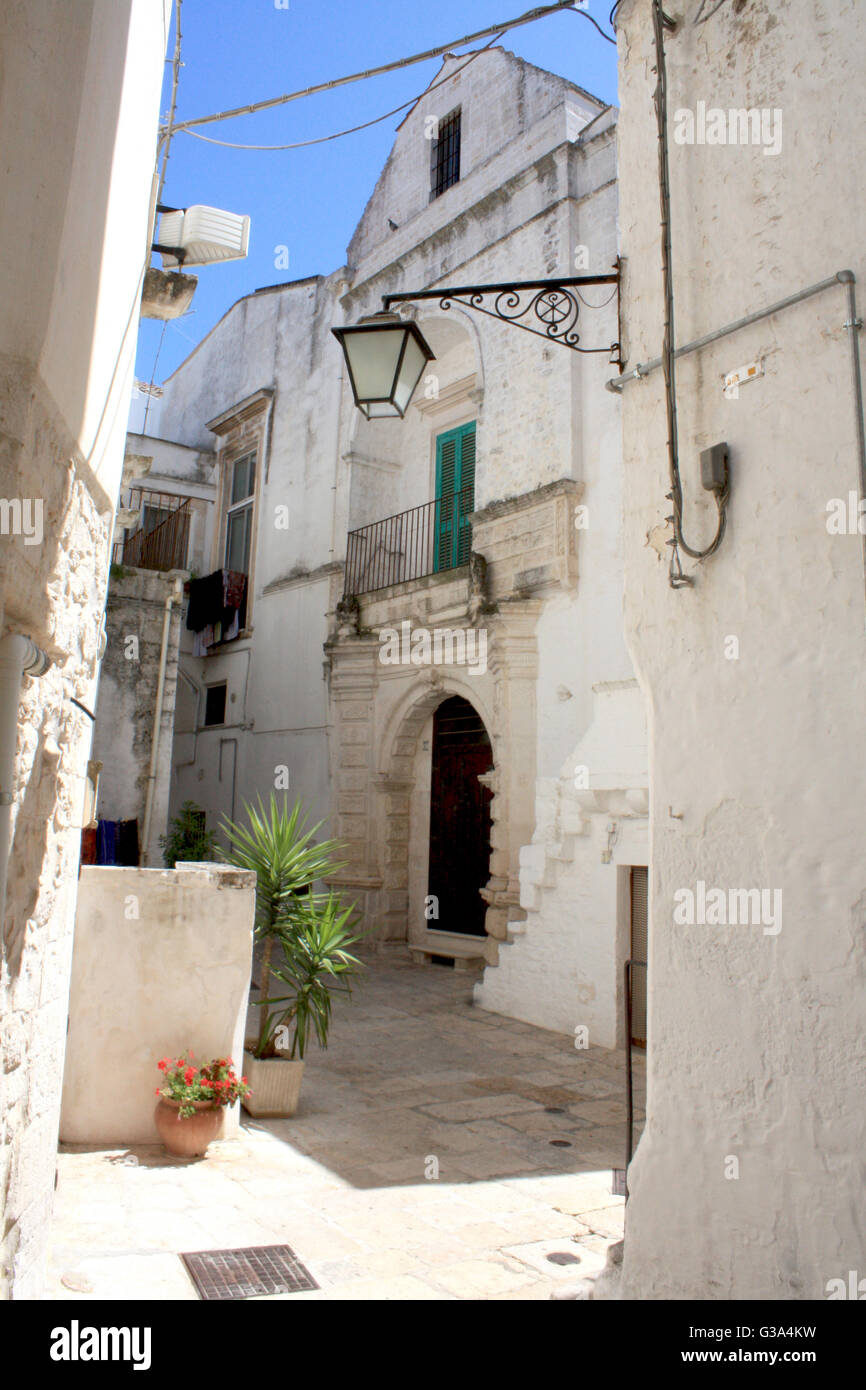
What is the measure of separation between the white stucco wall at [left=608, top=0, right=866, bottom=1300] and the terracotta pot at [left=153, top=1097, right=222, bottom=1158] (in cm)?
261

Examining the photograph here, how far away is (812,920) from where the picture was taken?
2705mm

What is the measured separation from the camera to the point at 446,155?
12539 mm

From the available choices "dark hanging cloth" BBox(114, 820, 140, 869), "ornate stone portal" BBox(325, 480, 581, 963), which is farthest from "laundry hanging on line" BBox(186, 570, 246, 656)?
"dark hanging cloth" BBox(114, 820, 140, 869)

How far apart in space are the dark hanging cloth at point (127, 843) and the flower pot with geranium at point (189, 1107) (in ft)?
19.8

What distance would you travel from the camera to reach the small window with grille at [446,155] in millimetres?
12352

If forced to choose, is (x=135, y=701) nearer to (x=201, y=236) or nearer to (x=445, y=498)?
(x=445, y=498)

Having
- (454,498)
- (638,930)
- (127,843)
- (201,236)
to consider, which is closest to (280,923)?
(638,930)

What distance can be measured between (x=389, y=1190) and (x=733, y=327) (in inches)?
→ 161

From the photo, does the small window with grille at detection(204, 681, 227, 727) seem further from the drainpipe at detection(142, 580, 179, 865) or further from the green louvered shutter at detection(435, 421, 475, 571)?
the green louvered shutter at detection(435, 421, 475, 571)

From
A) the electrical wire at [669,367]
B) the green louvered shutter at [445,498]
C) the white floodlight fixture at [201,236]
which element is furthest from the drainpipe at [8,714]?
the green louvered shutter at [445,498]

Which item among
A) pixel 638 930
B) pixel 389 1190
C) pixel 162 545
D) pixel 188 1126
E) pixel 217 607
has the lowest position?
pixel 389 1190
